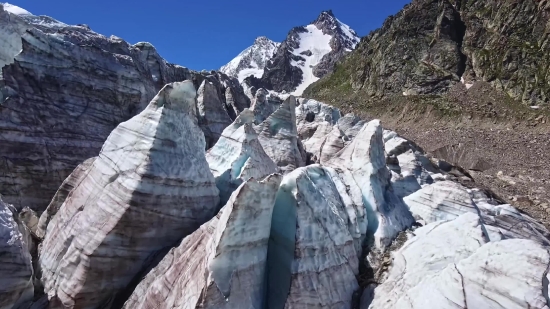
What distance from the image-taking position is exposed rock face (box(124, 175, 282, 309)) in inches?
225

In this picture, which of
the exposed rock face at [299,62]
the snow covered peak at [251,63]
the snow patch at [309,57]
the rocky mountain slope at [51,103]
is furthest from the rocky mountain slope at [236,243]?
the snow covered peak at [251,63]

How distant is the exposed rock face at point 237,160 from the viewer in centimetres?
973

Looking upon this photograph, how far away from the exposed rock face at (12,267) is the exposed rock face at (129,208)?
0.61m

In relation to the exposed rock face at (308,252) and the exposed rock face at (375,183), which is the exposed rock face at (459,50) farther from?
the exposed rock face at (308,252)

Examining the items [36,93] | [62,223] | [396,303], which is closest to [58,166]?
[36,93]

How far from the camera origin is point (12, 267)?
6.23m

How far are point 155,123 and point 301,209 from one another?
3.46 m

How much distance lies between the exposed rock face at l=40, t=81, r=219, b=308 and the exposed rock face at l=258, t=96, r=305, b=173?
22.4 feet

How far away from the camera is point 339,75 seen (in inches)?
4023

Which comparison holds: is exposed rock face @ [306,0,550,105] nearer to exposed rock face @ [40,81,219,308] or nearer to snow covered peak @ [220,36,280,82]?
exposed rock face @ [40,81,219,308]

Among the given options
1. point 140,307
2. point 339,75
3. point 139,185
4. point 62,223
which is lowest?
point 140,307

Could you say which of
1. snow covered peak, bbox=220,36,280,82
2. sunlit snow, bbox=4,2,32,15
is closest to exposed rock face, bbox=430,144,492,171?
sunlit snow, bbox=4,2,32,15

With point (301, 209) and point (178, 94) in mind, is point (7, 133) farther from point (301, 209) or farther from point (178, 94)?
point (301, 209)

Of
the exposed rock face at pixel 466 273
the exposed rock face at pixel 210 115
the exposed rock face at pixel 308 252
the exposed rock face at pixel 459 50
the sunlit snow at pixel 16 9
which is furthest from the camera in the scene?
the exposed rock face at pixel 459 50
